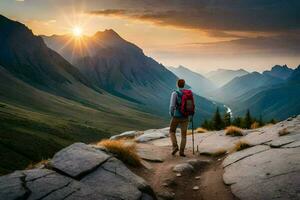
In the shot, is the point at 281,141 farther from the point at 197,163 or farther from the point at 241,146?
the point at 197,163

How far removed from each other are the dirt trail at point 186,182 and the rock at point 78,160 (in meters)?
2.05

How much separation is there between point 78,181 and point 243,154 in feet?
28.3

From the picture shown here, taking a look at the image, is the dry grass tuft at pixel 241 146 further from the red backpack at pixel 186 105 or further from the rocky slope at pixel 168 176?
the red backpack at pixel 186 105

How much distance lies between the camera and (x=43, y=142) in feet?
448

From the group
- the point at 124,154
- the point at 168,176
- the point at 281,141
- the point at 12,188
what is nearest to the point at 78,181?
the point at 12,188

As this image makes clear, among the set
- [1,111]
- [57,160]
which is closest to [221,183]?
[57,160]

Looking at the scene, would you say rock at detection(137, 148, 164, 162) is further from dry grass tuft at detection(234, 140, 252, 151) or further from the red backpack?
dry grass tuft at detection(234, 140, 252, 151)

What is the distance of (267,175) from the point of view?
1245 centimetres

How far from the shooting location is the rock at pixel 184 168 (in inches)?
598

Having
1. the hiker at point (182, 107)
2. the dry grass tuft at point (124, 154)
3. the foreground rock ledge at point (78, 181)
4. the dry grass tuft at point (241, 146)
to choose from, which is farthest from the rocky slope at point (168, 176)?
the hiker at point (182, 107)

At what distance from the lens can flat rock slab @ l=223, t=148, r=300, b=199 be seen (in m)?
11.1

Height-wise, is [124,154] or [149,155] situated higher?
[124,154]

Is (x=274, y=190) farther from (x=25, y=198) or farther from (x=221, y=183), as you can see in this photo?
(x=25, y=198)

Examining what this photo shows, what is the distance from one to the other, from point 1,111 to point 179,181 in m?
182
